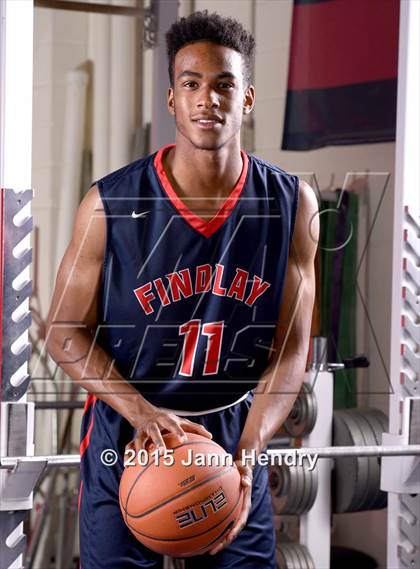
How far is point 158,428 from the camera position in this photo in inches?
88.4

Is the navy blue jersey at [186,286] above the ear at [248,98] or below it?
below

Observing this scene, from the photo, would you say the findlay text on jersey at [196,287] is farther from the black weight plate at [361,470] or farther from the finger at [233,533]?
the black weight plate at [361,470]

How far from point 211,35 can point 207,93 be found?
15 centimetres

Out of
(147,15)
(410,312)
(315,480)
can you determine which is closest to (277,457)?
(410,312)

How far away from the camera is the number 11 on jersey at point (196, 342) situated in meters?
2.45

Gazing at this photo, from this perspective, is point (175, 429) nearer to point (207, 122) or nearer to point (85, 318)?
point (85, 318)

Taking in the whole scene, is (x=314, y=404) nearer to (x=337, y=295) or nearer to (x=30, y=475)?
(x=337, y=295)

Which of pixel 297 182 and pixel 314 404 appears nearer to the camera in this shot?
pixel 297 182

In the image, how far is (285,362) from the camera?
8.22 ft

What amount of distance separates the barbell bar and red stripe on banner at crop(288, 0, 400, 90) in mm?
1754

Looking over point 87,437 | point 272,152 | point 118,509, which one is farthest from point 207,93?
point 272,152

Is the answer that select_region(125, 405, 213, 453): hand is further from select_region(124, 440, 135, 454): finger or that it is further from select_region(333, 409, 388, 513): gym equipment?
select_region(333, 409, 388, 513): gym equipment

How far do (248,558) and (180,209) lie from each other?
87cm

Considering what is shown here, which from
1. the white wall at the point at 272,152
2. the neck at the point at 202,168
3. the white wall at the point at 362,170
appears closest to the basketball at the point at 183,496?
the neck at the point at 202,168
